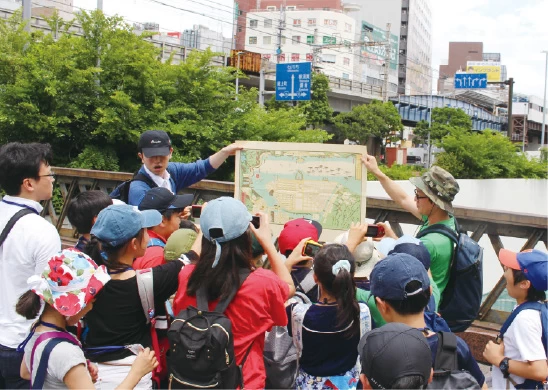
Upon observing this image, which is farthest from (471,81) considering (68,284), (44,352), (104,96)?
(44,352)

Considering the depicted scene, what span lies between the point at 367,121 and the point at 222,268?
44.6m

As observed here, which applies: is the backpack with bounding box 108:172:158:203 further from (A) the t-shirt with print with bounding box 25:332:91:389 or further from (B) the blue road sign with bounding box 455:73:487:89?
(B) the blue road sign with bounding box 455:73:487:89

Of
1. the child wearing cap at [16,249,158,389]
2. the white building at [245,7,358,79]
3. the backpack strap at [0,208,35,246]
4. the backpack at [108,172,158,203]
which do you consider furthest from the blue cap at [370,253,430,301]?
the white building at [245,7,358,79]

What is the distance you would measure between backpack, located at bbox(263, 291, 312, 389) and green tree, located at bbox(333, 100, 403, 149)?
142ft

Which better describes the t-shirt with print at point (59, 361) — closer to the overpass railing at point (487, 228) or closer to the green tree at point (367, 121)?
the overpass railing at point (487, 228)

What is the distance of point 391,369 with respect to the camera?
2.11 metres

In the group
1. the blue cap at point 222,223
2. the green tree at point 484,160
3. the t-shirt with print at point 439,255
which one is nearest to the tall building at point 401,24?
the green tree at point 484,160

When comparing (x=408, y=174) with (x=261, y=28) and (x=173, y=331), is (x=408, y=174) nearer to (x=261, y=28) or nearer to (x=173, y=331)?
(x=173, y=331)

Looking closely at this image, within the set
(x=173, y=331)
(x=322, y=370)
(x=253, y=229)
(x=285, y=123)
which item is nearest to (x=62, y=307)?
(x=173, y=331)

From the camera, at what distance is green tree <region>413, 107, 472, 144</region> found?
170 feet

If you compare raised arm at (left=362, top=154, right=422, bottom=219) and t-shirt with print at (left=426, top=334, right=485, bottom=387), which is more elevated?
raised arm at (left=362, top=154, right=422, bottom=219)

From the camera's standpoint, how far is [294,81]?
30047 mm

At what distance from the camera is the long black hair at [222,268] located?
104 inches

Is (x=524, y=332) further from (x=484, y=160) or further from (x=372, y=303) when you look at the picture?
(x=484, y=160)
